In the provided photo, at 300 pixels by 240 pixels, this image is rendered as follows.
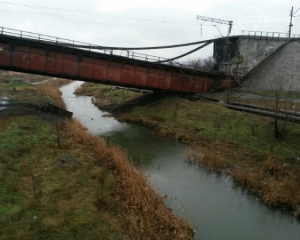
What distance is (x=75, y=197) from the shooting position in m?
10.5

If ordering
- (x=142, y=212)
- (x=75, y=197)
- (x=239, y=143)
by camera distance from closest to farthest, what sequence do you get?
(x=142, y=212) < (x=75, y=197) < (x=239, y=143)

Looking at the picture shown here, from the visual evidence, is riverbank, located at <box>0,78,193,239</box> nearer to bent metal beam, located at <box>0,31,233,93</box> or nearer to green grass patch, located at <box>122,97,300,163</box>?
green grass patch, located at <box>122,97,300,163</box>

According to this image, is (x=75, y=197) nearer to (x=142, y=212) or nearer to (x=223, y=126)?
(x=142, y=212)

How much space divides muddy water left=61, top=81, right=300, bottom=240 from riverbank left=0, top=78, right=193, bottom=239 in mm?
1455

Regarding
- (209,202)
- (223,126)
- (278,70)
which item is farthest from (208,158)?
(278,70)

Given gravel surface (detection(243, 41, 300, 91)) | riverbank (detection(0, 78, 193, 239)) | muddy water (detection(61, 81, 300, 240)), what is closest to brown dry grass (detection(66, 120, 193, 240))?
riverbank (detection(0, 78, 193, 239))

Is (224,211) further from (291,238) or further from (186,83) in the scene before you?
(186,83)

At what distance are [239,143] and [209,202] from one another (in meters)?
8.64

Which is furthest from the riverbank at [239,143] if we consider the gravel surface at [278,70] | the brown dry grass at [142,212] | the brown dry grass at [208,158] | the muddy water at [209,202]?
the gravel surface at [278,70]

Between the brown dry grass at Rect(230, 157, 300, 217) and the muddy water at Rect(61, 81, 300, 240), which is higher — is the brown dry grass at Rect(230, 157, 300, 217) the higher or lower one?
the higher one

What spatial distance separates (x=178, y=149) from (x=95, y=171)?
9.03 m

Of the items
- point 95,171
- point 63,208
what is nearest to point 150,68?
point 95,171

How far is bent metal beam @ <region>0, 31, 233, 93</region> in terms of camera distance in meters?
25.7

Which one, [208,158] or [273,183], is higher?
[208,158]
